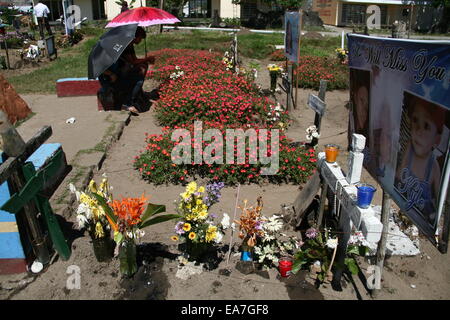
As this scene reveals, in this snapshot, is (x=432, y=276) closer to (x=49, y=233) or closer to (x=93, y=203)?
(x=93, y=203)

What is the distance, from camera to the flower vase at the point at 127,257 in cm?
384

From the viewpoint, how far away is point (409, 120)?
3201 mm

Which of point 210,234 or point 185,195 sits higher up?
point 185,195

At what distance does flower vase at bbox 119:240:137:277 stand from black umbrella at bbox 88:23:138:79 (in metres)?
5.75

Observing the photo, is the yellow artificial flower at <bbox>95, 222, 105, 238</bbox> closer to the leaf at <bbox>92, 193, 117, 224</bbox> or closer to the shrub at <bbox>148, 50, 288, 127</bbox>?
the leaf at <bbox>92, 193, 117, 224</bbox>

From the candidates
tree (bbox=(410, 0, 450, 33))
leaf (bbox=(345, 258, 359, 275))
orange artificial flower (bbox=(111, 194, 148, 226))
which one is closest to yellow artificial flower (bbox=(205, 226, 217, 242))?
orange artificial flower (bbox=(111, 194, 148, 226))

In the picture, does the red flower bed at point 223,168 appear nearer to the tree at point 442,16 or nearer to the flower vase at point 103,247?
the flower vase at point 103,247

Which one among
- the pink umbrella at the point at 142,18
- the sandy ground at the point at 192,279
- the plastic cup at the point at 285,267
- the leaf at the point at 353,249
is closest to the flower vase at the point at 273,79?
the pink umbrella at the point at 142,18

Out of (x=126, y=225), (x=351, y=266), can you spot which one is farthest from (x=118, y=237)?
(x=351, y=266)

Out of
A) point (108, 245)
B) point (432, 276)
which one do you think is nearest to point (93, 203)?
point (108, 245)

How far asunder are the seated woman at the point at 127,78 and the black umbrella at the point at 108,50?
56 centimetres

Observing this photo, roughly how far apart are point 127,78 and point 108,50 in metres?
1.11

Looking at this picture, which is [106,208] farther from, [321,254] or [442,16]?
[442,16]

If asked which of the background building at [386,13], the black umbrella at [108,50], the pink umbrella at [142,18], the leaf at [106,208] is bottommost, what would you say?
the leaf at [106,208]
